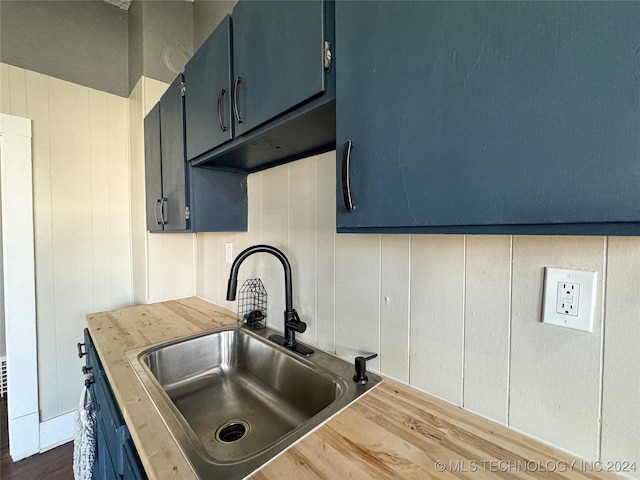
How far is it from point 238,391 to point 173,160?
3.75ft

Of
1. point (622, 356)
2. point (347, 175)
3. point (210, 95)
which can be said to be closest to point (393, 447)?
point (622, 356)

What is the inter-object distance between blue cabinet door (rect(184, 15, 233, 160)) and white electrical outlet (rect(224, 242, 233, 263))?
21.1 inches

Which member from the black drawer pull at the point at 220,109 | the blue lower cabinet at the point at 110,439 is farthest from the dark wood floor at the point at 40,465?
the black drawer pull at the point at 220,109

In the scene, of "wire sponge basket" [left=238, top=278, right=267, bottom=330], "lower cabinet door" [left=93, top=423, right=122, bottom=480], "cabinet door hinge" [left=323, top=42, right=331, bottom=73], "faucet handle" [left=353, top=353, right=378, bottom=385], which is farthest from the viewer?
"wire sponge basket" [left=238, top=278, right=267, bottom=330]

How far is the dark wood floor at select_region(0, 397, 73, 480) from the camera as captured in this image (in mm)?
1619

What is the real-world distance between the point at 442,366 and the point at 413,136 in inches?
23.9

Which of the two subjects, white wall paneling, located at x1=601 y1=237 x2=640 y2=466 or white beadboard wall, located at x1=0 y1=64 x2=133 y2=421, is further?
white beadboard wall, located at x1=0 y1=64 x2=133 y2=421

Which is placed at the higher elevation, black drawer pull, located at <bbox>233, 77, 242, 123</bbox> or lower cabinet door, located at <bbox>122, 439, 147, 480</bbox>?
black drawer pull, located at <bbox>233, 77, 242, 123</bbox>

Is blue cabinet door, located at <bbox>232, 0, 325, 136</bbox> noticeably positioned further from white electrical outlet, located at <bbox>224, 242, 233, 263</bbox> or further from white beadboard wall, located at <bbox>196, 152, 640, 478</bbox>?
white electrical outlet, located at <bbox>224, 242, 233, 263</bbox>

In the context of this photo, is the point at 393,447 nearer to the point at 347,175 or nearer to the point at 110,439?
the point at 347,175

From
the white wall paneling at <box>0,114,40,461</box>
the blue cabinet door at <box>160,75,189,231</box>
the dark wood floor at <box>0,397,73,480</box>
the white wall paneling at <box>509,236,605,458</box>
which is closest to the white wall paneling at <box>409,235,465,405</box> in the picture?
the white wall paneling at <box>509,236,605,458</box>

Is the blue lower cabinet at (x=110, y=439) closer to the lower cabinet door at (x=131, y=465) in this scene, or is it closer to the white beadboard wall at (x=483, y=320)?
the lower cabinet door at (x=131, y=465)

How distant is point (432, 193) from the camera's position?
18.8 inches

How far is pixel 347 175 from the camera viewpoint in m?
0.59
